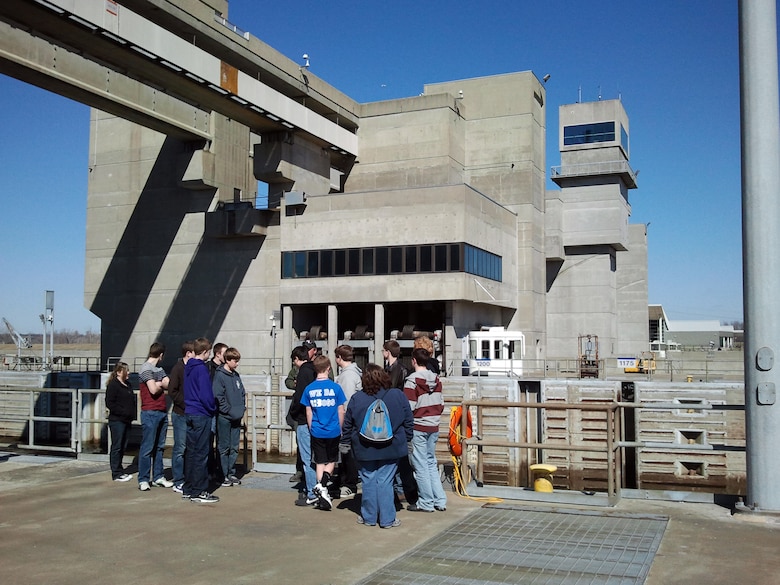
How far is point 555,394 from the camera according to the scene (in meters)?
27.5

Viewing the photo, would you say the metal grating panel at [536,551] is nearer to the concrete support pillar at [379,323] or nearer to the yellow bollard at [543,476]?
the yellow bollard at [543,476]

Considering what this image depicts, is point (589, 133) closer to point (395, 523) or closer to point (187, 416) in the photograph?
point (187, 416)

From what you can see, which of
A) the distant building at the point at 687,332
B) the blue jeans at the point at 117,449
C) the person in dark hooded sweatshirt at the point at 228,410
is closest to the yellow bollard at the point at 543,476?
the person in dark hooded sweatshirt at the point at 228,410

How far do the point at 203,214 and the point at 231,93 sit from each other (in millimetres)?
12211

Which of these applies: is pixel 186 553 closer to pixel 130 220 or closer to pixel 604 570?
pixel 604 570

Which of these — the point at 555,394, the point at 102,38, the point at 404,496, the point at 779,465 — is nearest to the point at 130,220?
the point at 102,38

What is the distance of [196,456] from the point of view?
996cm

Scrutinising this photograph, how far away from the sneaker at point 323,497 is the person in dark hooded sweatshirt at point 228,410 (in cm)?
230

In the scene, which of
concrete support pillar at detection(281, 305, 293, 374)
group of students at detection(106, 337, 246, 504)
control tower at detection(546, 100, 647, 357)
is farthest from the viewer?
control tower at detection(546, 100, 647, 357)

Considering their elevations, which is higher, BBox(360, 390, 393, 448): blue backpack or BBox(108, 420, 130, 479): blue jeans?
BBox(360, 390, 393, 448): blue backpack

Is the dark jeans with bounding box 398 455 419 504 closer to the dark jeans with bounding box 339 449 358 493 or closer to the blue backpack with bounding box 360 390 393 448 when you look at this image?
the dark jeans with bounding box 339 449 358 493

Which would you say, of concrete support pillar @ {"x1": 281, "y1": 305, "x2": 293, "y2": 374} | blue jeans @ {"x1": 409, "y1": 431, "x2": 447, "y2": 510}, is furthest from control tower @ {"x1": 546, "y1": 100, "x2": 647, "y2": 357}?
blue jeans @ {"x1": 409, "y1": 431, "x2": 447, "y2": 510}

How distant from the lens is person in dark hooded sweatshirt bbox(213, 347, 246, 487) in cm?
1095

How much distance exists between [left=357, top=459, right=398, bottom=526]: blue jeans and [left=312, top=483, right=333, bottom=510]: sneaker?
79 cm
